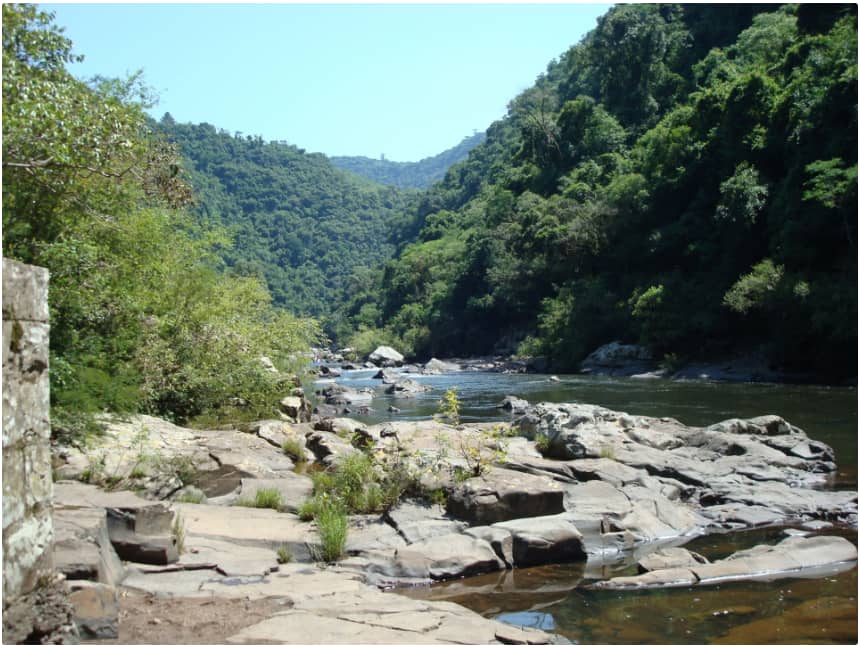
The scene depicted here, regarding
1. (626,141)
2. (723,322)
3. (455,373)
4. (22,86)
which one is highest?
(626,141)

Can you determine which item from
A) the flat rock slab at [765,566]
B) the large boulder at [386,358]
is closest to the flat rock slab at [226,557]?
the flat rock slab at [765,566]

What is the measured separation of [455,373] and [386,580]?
44030 millimetres

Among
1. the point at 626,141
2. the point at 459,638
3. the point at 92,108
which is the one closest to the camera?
the point at 459,638

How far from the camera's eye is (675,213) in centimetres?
5275

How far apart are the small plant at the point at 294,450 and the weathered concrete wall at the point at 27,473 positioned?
32.3 ft

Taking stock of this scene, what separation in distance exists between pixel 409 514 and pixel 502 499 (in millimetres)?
1175

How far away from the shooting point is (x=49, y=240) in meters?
13.6

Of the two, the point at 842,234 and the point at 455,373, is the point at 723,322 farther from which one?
the point at 455,373

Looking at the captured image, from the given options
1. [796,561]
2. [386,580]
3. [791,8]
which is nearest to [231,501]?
[386,580]

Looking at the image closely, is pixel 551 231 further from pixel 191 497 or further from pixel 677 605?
pixel 677 605

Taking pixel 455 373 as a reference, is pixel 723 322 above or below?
above

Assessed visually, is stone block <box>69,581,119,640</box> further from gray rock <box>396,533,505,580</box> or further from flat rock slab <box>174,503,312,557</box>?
gray rock <box>396,533,505,580</box>

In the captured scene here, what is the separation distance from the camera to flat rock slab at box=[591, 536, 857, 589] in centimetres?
859

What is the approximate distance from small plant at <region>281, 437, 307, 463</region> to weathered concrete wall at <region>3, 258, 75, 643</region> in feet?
32.3
